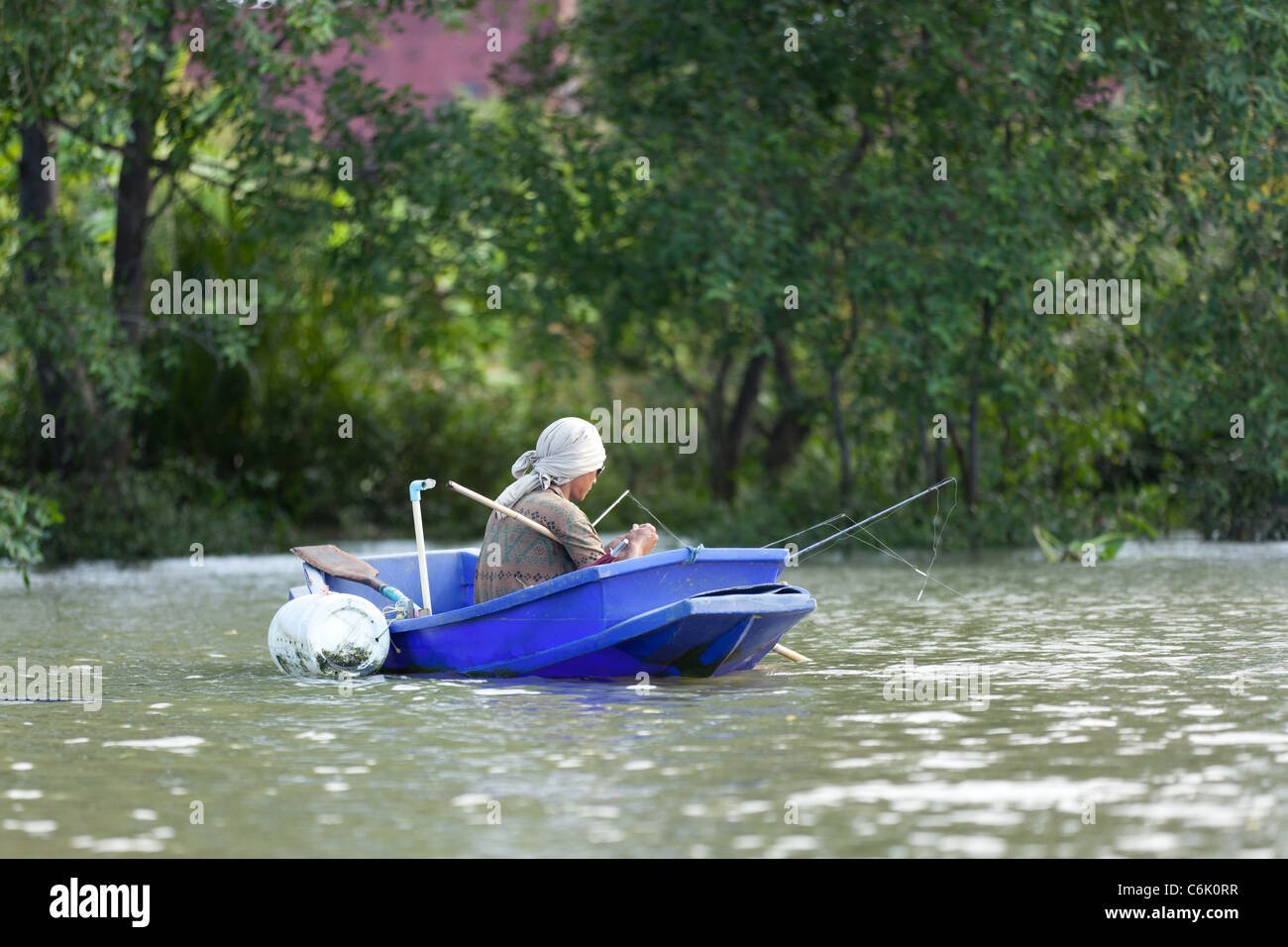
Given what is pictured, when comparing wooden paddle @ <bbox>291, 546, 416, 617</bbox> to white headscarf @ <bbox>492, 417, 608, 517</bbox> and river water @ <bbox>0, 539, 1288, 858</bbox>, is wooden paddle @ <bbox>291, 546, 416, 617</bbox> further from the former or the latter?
white headscarf @ <bbox>492, 417, 608, 517</bbox>

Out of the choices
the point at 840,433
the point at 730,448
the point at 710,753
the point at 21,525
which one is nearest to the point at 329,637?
the point at 710,753

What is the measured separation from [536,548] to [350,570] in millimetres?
1530

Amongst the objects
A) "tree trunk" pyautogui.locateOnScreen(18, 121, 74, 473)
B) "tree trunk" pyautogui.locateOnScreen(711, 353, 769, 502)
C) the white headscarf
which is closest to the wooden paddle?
the white headscarf

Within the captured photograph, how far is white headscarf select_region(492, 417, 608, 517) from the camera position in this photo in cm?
1011

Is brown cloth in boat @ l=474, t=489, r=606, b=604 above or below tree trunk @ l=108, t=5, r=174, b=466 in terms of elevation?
below

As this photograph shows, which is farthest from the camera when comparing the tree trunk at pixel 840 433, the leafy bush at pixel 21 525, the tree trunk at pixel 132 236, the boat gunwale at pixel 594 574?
the tree trunk at pixel 840 433

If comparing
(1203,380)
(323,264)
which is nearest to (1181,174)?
(1203,380)

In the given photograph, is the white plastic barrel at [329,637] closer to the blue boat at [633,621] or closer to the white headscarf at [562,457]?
the blue boat at [633,621]

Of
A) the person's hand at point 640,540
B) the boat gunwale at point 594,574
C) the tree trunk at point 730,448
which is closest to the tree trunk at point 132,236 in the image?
the tree trunk at point 730,448

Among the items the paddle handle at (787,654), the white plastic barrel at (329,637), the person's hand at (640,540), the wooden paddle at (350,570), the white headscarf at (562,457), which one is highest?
the white headscarf at (562,457)

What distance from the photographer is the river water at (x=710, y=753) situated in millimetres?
5957

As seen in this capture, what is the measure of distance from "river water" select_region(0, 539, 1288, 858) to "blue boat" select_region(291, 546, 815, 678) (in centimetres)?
17

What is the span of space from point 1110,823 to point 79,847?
3.46 m

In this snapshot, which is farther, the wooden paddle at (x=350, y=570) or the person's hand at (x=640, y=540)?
the wooden paddle at (x=350, y=570)
